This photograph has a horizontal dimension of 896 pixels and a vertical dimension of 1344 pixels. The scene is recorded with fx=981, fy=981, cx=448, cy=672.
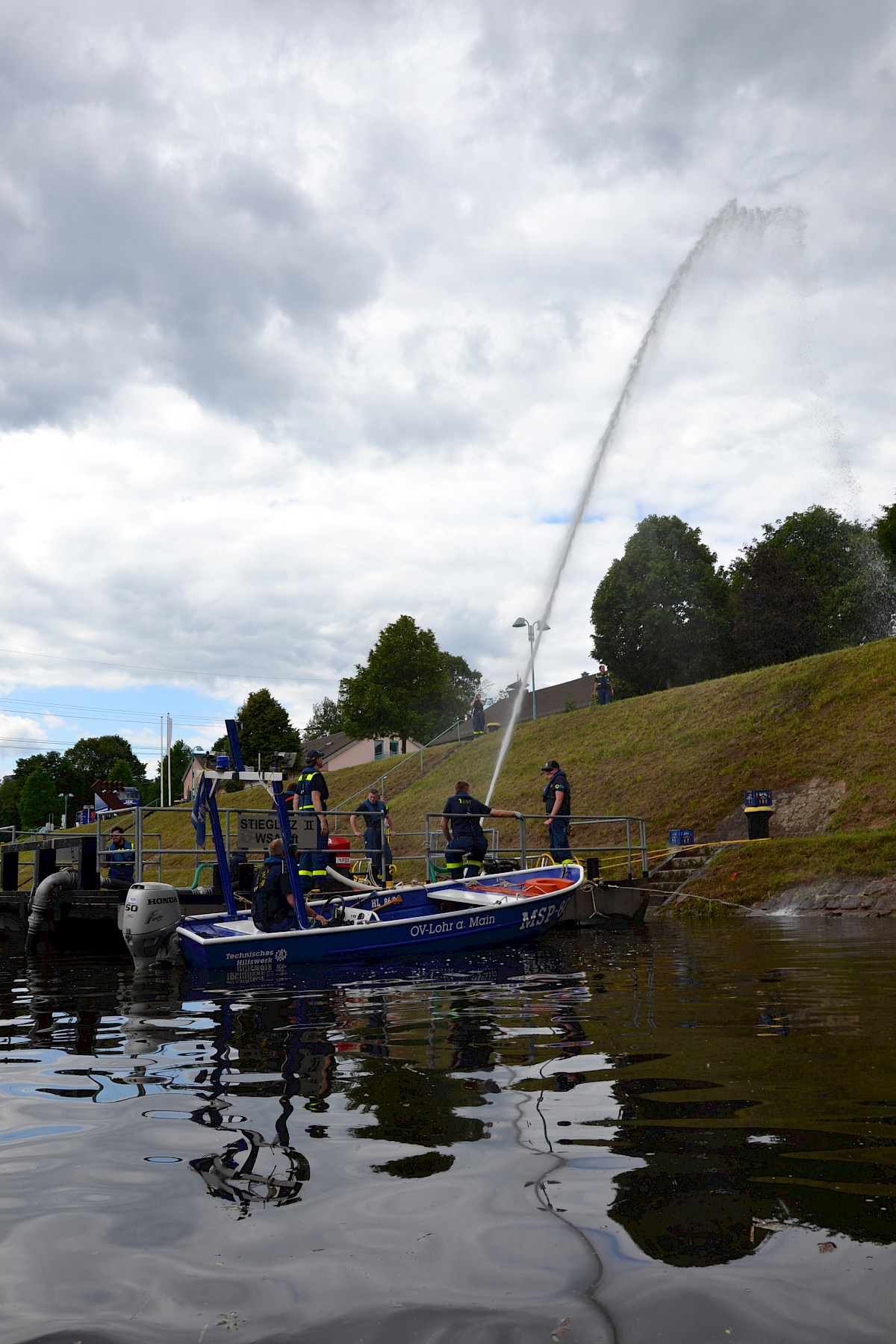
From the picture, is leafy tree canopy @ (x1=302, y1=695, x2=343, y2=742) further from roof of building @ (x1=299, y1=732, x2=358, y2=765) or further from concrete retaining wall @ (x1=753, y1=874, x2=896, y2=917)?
concrete retaining wall @ (x1=753, y1=874, x2=896, y2=917)

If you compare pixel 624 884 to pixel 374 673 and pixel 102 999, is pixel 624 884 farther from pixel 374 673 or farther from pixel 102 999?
pixel 374 673

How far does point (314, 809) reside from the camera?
12727 mm

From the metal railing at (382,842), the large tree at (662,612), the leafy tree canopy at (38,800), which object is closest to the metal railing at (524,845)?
the metal railing at (382,842)

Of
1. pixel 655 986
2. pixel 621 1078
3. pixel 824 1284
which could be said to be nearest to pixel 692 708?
pixel 655 986

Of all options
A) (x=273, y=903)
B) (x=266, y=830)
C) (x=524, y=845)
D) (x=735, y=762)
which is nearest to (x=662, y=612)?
(x=735, y=762)

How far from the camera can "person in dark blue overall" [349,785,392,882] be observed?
1582cm

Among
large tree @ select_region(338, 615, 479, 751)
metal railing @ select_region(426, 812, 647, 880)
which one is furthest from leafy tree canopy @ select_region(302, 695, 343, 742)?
metal railing @ select_region(426, 812, 647, 880)

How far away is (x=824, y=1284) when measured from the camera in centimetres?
227

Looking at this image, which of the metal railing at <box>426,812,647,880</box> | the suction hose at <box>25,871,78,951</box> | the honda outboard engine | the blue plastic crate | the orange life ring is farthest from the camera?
the blue plastic crate

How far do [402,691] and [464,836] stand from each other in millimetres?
49233

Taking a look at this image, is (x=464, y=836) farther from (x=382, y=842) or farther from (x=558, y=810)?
(x=558, y=810)

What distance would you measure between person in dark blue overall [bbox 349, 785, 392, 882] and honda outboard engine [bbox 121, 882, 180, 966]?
376cm

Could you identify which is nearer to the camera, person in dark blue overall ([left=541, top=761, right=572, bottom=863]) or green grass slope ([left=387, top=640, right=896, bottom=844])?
person in dark blue overall ([left=541, top=761, right=572, bottom=863])

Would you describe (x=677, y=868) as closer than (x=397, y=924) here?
No
